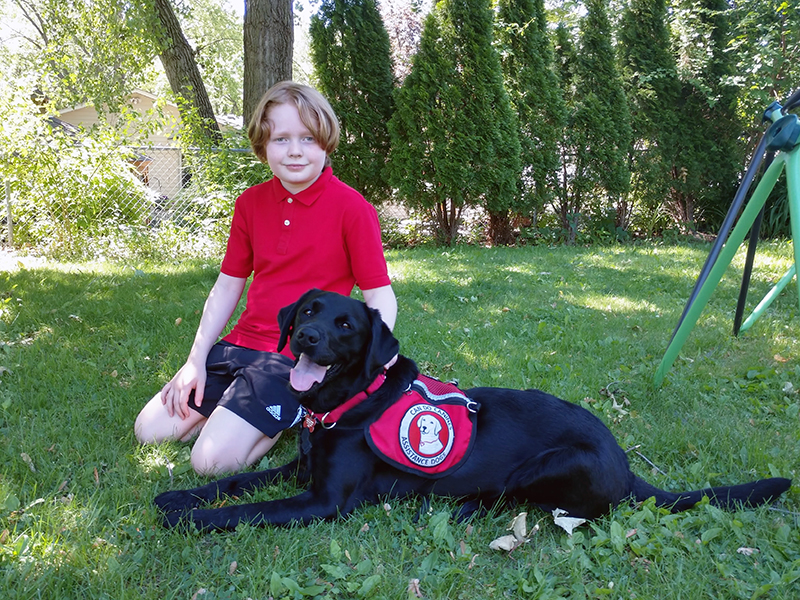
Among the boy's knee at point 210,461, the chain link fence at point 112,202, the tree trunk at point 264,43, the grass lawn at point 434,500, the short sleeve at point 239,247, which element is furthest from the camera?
the tree trunk at point 264,43

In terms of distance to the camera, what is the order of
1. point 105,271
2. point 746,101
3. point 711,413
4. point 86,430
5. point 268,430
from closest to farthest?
point 268,430 < point 86,430 < point 711,413 < point 105,271 < point 746,101

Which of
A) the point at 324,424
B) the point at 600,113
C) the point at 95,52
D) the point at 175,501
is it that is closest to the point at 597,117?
the point at 600,113

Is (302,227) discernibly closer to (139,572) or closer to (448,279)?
(139,572)

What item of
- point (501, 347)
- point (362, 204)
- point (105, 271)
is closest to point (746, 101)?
point (501, 347)

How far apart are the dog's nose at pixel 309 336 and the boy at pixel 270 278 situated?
1.99ft

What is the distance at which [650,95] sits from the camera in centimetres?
927

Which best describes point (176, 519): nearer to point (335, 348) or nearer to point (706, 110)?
point (335, 348)

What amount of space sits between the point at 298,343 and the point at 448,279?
13.7 ft

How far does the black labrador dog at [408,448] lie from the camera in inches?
80.2

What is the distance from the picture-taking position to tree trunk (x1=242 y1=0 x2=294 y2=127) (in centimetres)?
715

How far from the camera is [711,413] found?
3.10 m

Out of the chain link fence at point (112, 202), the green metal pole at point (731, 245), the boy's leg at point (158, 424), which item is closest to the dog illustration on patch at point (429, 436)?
the boy's leg at point (158, 424)

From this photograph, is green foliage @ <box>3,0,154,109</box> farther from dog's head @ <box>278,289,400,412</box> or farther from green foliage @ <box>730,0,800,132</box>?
green foliage @ <box>730,0,800,132</box>

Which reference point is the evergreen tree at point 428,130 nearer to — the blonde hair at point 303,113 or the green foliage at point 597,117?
the green foliage at point 597,117
